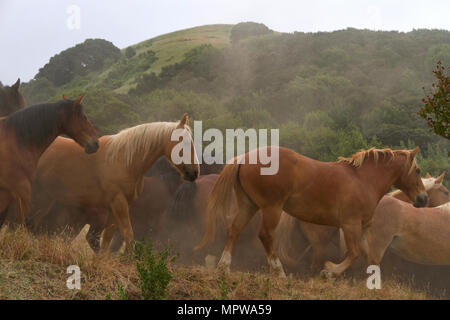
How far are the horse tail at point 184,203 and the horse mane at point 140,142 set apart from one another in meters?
1.45

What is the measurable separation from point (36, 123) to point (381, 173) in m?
4.58

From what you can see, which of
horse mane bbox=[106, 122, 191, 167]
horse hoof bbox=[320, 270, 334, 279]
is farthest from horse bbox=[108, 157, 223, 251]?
horse hoof bbox=[320, 270, 334, 279]

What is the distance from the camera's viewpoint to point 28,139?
6012 millimetres

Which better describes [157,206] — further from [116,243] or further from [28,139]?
[28,139]

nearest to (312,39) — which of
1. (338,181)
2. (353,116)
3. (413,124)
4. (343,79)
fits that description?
(343,79)

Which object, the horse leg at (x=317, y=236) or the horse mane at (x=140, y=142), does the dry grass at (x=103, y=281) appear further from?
the horse leg at (x=317, y=236)

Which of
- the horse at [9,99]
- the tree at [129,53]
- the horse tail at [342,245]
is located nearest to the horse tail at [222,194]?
the horse tail at [342,245]

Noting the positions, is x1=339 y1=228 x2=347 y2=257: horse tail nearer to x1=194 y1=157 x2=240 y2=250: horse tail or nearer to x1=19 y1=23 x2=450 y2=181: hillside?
x1=194 y1=157 x2=240 y2=250: horse tail

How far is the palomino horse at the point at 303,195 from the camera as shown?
6113mm

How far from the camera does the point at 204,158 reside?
10.0 meters

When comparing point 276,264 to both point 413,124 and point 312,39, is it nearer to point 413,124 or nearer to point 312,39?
point 413,124

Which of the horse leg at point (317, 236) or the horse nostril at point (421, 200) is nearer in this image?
the horse nostril at point (421, 200)

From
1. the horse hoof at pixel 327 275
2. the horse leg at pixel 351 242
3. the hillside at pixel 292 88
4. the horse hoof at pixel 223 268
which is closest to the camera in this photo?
the horse hoof at pixel 223 268

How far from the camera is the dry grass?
4773 mm
